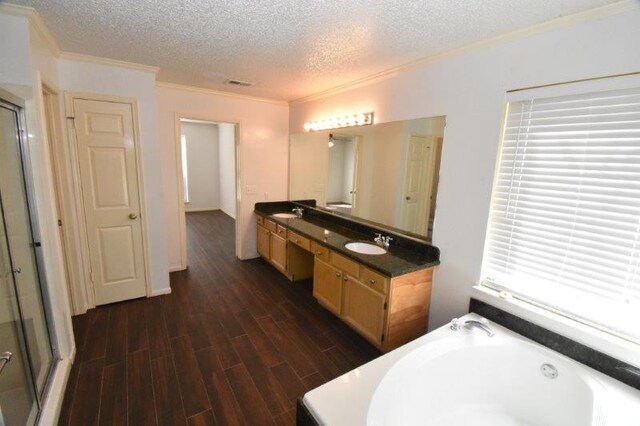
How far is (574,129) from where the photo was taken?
5.32 ft

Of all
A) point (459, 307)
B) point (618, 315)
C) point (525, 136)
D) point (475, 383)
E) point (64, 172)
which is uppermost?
point (525, 136)

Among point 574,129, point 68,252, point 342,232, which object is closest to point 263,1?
point 574,129

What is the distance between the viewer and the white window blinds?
1483 millimetres

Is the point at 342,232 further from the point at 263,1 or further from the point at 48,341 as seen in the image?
the point at 48,341

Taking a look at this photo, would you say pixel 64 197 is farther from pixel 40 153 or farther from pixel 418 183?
pixel 418 183

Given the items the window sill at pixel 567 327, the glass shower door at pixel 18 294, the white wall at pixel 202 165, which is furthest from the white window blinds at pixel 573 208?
the white wall at pixel 202 165

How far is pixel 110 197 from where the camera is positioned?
2.89 meters

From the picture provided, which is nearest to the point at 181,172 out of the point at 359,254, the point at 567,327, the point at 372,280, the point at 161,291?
the point at 161,291

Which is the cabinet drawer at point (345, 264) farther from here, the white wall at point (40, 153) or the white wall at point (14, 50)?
the white wall at point (14, 50)

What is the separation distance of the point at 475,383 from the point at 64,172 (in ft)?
12.0

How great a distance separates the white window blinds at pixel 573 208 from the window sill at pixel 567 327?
0.16ft

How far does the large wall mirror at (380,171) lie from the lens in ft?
7.94

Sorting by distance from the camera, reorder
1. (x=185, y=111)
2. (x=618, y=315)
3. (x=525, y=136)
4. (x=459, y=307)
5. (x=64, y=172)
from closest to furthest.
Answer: (x=618, y=315), (x=525, y=136), (x=459, y=307), (x=64, y=172), (x=185, y=111)

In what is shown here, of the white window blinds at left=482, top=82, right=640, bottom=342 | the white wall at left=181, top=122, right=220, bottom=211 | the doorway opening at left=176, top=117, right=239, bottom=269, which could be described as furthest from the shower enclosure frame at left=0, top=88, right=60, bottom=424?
the white wall at left=181, top=122, right=220, bottom=211
